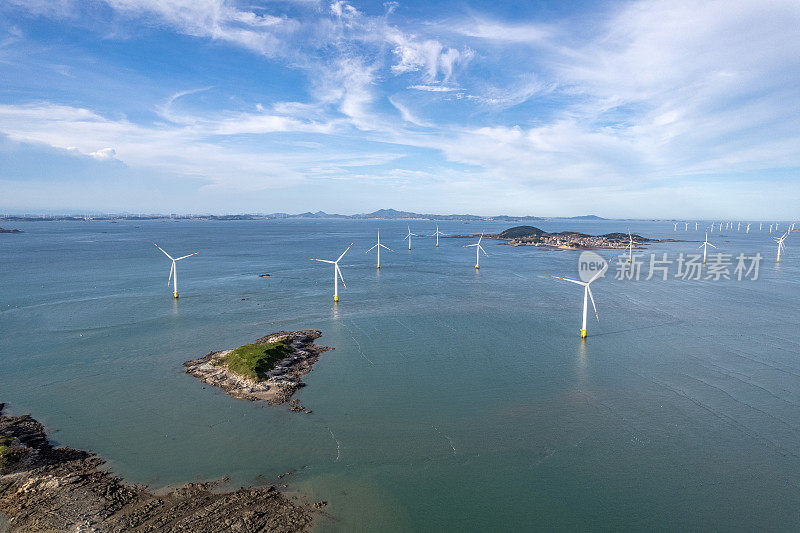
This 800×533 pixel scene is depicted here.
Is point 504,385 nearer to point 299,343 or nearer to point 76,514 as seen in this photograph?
point 299,343

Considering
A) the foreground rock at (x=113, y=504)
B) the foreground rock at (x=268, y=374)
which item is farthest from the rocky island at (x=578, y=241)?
the foreground rock at (x=113, y=504)

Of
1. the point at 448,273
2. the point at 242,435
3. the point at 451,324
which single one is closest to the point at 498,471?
the point at 242,435

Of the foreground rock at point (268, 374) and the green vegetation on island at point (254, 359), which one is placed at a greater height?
the green vegetation on island at point (254, 359)

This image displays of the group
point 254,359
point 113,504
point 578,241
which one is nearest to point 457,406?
point 254,359

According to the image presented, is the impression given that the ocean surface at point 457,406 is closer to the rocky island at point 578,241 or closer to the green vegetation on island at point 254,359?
the green vegetation on island at point 254,359

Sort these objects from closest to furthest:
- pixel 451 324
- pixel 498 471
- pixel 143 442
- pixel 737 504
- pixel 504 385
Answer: pixel 737 504 → pixel 498 471 → pixel 143 442 → pixel 504 385 → pixel 451 324

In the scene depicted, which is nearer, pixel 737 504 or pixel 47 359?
pixel 737 504

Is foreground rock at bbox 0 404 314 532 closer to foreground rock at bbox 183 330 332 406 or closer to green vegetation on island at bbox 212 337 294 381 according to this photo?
foreground rock at bbox 183 330 332 406

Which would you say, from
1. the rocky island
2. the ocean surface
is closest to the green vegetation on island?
the ocean surface
